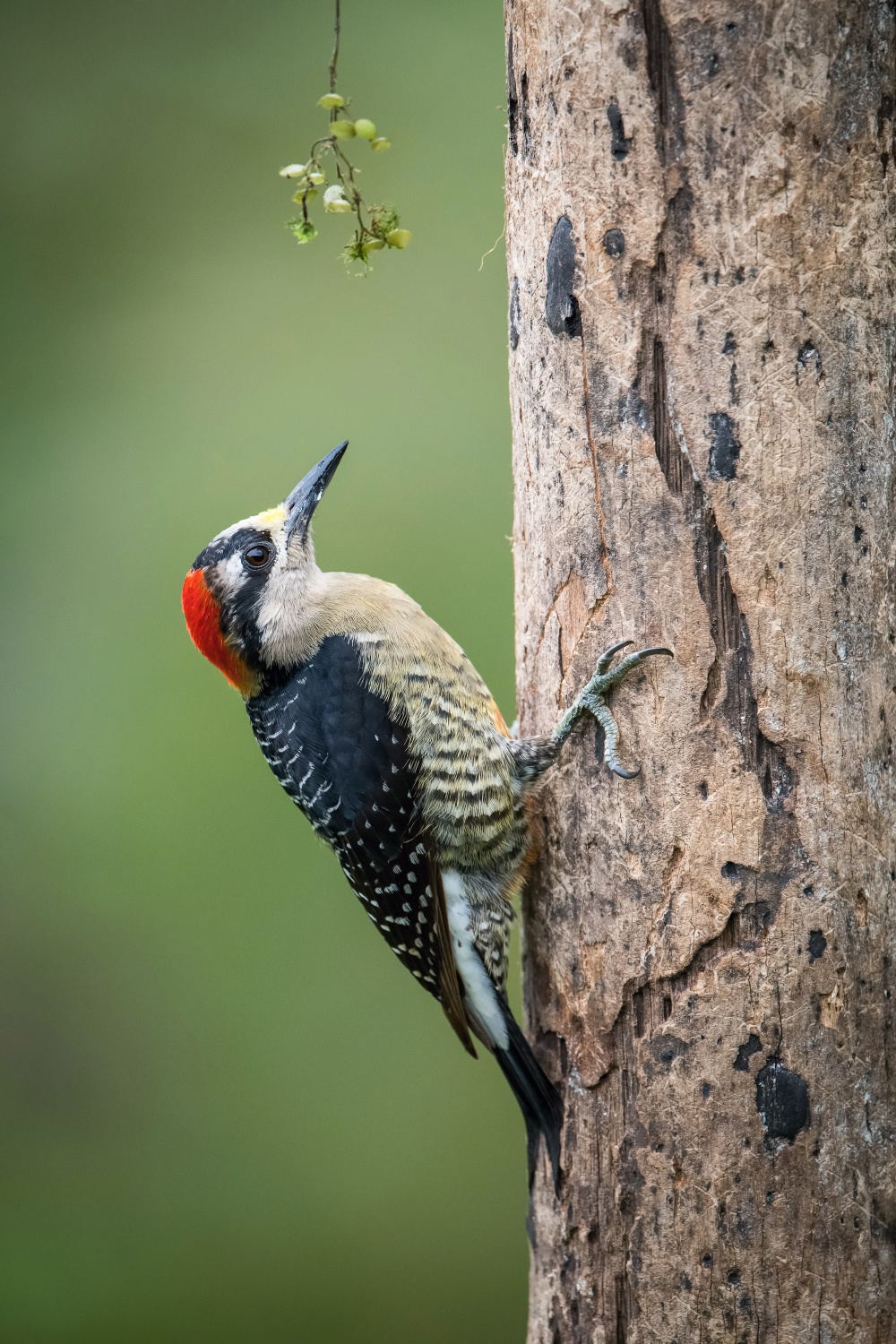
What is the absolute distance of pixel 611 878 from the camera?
169 cm

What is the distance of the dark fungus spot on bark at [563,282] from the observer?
1619 mm

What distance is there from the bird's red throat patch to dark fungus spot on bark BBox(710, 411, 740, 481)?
3.75 feet

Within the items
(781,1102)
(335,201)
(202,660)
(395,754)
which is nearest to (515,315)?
(335,201)

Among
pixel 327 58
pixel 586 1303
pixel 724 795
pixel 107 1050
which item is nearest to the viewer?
pixel 724 795

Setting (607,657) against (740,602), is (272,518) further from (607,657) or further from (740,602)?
(740,602)

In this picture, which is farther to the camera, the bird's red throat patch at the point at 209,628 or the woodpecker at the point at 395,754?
the bird's red throat patch at the point at 209,628

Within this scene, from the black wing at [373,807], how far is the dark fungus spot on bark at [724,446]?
85cm

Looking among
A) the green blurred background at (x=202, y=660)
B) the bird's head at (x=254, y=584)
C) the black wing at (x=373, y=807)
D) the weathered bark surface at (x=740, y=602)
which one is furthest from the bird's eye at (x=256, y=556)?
the green blurred background at (x=202, y=660)

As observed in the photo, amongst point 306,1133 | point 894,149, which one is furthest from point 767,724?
point 306,1133

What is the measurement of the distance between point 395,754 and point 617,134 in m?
1.16

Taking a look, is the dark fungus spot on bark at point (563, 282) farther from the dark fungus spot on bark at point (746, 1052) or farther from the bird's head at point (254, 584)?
the dark fungus spot on bark at point (746, 1052)

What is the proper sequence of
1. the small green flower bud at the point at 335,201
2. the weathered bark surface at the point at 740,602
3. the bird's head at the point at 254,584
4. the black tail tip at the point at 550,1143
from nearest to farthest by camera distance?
the weathered bark surface at the point at 740,602 → the black tail tip at the point at 550,1143 → the small green flower bud at the point at 335,201 → the bird's head at the point at 254,584

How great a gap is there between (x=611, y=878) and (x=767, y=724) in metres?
0.37

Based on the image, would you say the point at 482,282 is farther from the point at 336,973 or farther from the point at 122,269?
the point at 336,973
